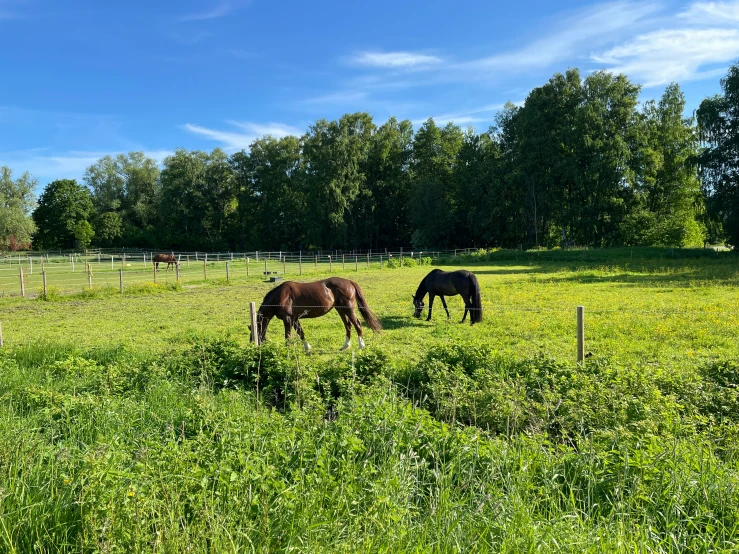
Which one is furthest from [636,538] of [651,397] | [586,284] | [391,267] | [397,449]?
[391,267]

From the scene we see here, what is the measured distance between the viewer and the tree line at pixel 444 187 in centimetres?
4338

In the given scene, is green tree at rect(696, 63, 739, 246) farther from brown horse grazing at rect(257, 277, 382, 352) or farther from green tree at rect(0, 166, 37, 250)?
green tree at rect(0, 166, 37, 250)

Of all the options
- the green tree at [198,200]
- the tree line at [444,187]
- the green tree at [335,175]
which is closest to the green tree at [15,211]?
the tree line at [444,187]

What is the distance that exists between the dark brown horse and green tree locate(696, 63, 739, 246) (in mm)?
31696

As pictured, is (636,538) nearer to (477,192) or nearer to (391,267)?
(391,267)

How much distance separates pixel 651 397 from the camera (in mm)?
4855

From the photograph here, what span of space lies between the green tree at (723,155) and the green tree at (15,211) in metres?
77.3

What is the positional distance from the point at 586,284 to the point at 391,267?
17.9 metres

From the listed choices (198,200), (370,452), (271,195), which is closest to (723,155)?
(370,452)

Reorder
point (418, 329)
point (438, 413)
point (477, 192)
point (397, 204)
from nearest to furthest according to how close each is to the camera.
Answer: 1. point (438, 413)
2. point (418, 329)
3. point (477, 192)
4. point (397, 204)

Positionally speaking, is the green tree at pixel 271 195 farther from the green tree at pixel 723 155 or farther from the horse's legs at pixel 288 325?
the horse's legs at pixel 288 325

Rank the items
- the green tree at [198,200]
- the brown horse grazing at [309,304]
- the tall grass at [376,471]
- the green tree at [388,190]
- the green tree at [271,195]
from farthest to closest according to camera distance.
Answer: the green tree at [198,200] < the green tree at [271,195] < the green tree at [388,190] < the brown horse grazing at [309,304] < the tall grass at [376,471]

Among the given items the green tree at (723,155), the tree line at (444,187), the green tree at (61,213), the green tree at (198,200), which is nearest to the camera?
the green tree at (723,155)

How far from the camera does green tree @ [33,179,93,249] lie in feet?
→ 239
